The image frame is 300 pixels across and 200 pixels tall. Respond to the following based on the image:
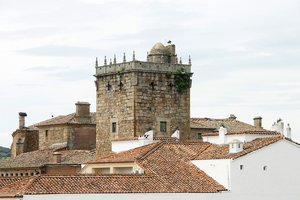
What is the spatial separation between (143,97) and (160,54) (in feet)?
12.1

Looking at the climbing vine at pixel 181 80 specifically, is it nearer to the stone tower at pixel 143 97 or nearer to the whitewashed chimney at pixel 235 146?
the stone tower at pixel 143 97

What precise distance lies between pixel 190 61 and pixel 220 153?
17.9 m

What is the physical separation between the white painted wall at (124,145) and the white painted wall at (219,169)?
7.50 m

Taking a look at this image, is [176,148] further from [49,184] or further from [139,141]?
[49,184]

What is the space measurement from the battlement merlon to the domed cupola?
58cm

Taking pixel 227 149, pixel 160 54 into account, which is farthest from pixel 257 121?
pixel 227 149

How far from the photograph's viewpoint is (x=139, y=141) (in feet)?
188

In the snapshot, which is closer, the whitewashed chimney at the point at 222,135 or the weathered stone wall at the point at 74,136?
the whitewashed chimney at the point at 222,135

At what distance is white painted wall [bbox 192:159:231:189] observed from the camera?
162 ft

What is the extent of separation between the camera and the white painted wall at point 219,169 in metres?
49.4

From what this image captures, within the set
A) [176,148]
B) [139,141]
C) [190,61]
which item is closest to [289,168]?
[176,148]

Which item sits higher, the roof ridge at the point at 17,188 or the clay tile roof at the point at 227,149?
the clay tile roof at the point at 227,149

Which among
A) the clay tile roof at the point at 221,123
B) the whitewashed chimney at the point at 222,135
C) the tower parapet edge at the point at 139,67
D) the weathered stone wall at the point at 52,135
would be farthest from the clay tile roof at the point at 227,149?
the weathered stone wall at the point at 52,135

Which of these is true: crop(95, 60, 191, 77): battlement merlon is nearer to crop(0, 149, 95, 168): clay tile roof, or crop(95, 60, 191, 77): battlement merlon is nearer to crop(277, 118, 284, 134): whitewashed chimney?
crop(0, 149, 95, 168): clay tile roof
